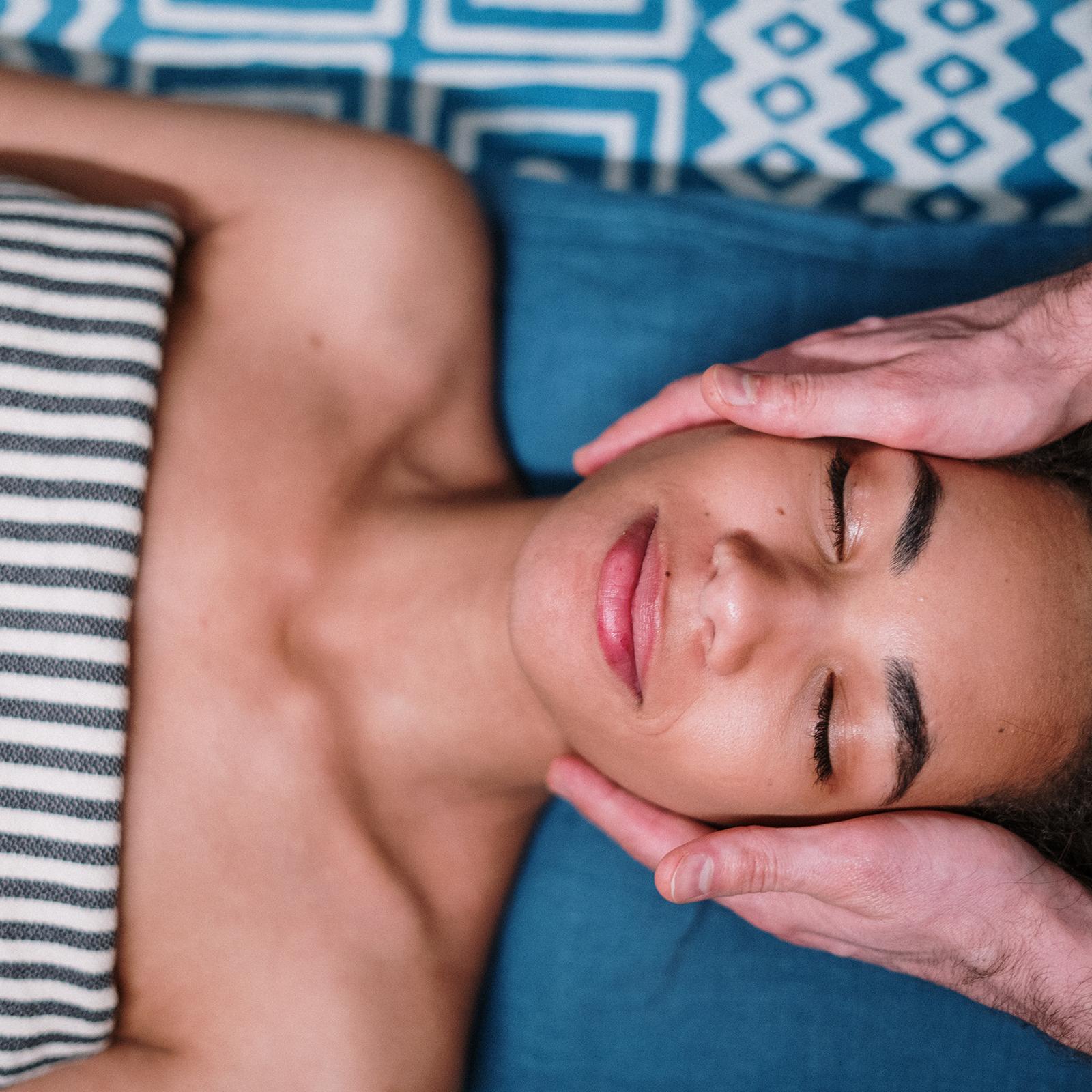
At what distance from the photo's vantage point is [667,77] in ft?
6.09

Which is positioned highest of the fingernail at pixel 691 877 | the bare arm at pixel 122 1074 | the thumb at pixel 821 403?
the thumb at pixel 821 403

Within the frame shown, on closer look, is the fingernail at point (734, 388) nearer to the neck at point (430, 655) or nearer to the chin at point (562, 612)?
the chin at point (562, 612)

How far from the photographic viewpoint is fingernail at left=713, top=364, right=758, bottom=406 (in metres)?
1.11

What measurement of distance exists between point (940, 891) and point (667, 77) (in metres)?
1.47

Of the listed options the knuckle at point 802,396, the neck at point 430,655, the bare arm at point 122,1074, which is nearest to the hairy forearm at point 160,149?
the neck at point 430,655

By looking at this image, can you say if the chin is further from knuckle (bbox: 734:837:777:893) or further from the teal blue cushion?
the teal blue cushion

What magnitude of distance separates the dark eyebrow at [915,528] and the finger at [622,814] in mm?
430

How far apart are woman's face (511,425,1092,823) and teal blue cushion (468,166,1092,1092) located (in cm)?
49

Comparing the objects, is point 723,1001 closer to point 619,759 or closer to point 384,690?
point 619,759

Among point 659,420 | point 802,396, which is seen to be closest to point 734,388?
point 802,396

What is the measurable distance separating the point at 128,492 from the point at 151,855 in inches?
18.5

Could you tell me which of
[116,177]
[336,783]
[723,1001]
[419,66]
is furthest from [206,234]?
[723,1001]

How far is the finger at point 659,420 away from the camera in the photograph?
1287 millimetres

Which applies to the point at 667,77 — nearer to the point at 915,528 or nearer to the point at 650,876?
the point at 915,528
